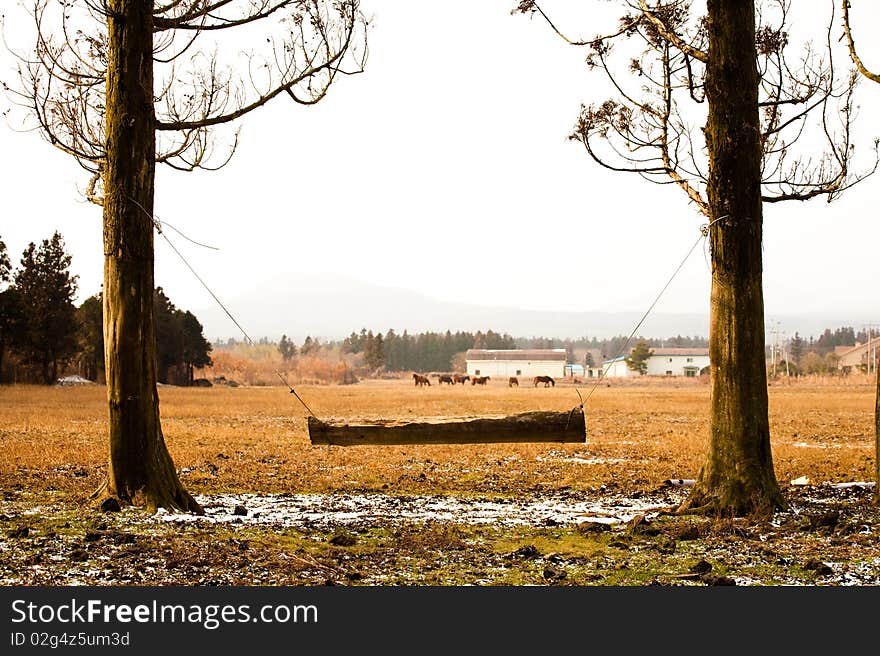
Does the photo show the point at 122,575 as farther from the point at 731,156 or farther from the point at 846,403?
the point at 846,403

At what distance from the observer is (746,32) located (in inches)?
321

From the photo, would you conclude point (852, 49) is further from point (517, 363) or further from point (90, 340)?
point (517, 363)

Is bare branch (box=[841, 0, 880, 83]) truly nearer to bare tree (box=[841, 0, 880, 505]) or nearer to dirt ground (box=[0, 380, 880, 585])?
bare tree (box=[841, 0, 880, 505])

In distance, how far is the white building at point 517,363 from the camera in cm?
8325

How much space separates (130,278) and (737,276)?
5.63 metres

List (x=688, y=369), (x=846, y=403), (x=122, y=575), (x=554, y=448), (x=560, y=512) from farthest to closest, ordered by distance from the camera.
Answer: (x=688, y=369) < (x=846, y=403) < (x=554, y=448) < (x=560, y=512) < (x=122, y=575)

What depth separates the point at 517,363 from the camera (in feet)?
283

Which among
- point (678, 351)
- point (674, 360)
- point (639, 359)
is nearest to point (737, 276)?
point (639, 359)

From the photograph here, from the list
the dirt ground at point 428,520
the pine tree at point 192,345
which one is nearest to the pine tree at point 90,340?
the pine tree at point 192,345

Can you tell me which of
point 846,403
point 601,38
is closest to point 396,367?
point 846,403

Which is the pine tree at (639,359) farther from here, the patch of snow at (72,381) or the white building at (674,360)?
the patch of snow at (72,381)

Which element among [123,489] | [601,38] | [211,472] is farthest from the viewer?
[211,472]

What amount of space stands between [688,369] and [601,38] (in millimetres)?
80952

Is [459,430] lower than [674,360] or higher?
lower
